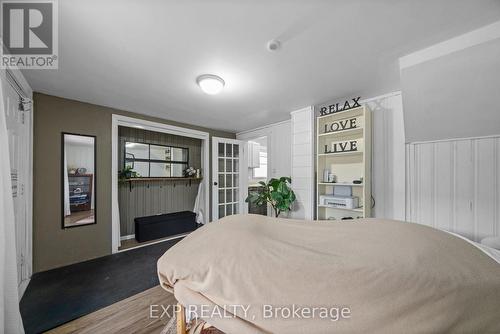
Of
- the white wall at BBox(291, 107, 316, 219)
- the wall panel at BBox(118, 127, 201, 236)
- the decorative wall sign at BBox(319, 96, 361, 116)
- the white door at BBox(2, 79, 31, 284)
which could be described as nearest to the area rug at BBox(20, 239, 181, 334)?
the white door at BBox(2, 79, 31, 284)

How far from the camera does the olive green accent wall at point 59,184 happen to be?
7.66 feet

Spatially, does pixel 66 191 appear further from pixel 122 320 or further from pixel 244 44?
pixel 244 44

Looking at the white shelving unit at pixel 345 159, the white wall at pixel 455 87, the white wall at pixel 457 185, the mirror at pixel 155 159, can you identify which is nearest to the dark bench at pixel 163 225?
the mirror at pixel 155 159

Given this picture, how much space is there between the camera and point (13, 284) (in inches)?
46.0

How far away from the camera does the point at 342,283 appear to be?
0.77 m

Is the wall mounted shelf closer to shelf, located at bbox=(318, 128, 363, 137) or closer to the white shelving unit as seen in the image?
the white shelving unit

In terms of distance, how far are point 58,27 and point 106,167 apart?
2.07 metres

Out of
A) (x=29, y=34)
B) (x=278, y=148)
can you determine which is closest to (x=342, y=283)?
(x=29, y=34)

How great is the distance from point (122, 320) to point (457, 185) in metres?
3.48

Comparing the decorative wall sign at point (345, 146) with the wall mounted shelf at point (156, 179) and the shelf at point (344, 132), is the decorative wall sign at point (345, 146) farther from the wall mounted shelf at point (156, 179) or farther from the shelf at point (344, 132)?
the wall mounted shelf at point (156, 179)

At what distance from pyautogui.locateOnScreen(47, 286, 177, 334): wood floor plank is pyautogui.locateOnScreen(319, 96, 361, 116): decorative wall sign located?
2981mm

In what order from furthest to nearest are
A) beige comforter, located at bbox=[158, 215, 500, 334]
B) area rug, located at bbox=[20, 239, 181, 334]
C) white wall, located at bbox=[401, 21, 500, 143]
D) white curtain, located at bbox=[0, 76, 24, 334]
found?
area rug, located at bbox=[20, 239, 181, 334]
white wall, located at bbox=[401, 21, 500, 143]
white curtain, located at bbox=[0, 76, 24, 334]
beige comforter, located at bbox=[158, 215, 500, 334]

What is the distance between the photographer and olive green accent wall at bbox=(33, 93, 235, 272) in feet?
7.66

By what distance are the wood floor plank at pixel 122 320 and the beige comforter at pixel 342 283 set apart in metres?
0.91
